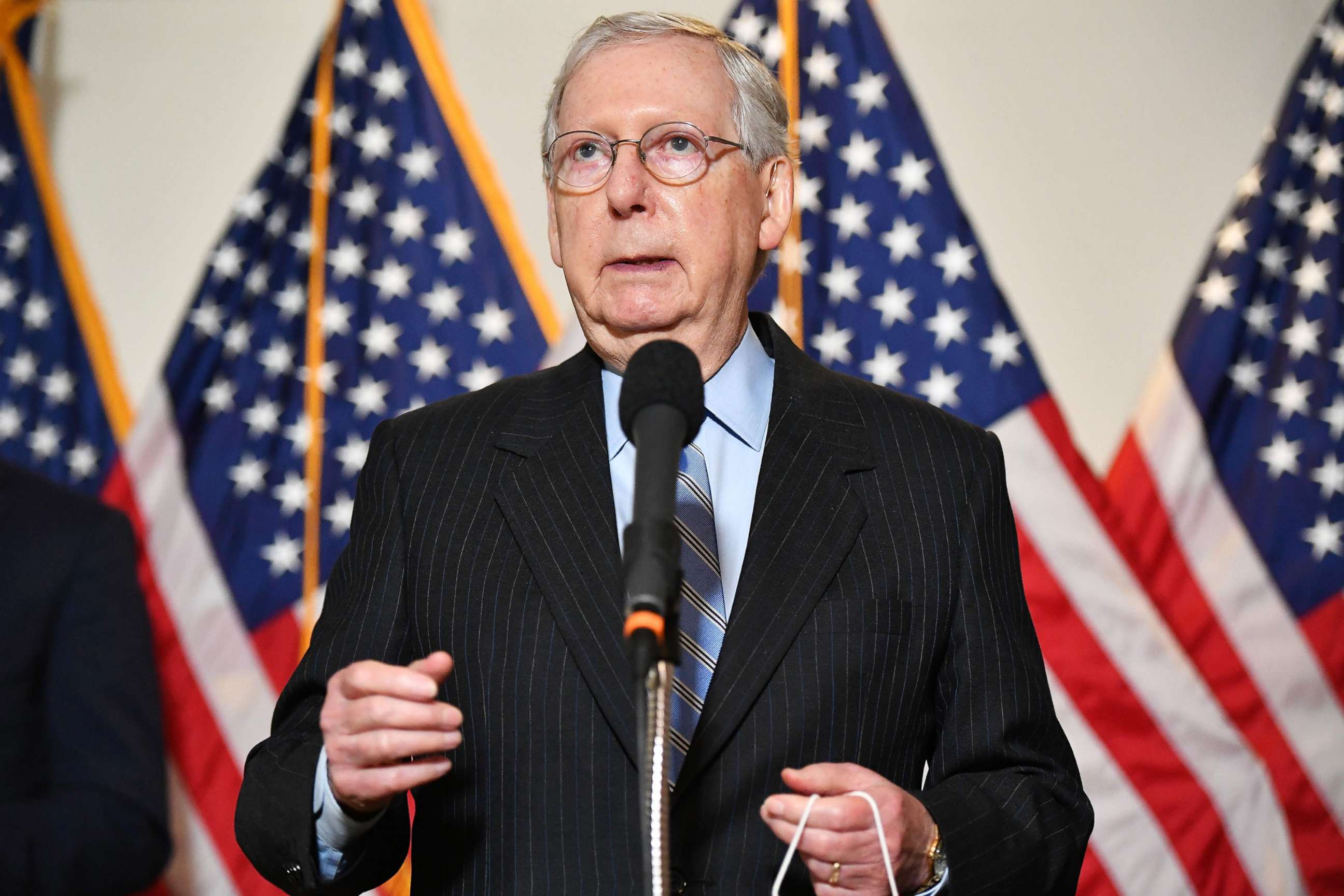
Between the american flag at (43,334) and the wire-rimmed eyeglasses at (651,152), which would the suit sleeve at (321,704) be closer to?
→ the wire-rimmed eyeglasses at (651,152)

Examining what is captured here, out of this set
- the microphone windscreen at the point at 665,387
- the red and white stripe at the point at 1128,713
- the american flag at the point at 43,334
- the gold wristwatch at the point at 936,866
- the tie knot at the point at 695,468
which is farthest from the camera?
the american flag at the point at 43,334

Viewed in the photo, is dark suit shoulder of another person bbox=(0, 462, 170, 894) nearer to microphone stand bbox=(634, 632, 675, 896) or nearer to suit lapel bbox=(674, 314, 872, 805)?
suit lapel bbox=(674, 314, 872, 805)

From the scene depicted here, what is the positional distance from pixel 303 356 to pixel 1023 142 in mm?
2104

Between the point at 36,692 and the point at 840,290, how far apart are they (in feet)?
7.05

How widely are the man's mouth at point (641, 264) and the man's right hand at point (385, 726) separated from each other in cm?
64

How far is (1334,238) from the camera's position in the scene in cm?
347

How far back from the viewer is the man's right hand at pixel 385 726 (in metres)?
1.13

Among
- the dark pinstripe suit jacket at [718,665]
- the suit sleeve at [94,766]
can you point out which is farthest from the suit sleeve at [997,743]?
the suit sleeve at [94,766]

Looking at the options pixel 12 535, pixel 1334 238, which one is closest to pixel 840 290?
pixel 1334 238

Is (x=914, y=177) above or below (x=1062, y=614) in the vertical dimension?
above

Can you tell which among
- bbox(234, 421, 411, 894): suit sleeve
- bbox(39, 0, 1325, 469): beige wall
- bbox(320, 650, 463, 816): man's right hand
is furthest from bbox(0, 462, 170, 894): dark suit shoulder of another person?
bbox(39, 0, 1325, 469): beige wall

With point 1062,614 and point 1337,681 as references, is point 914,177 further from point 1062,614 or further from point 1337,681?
point 1337,681

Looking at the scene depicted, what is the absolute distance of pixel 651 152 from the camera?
1.68 meters

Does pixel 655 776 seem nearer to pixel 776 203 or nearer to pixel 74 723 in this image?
pixel 776 203
